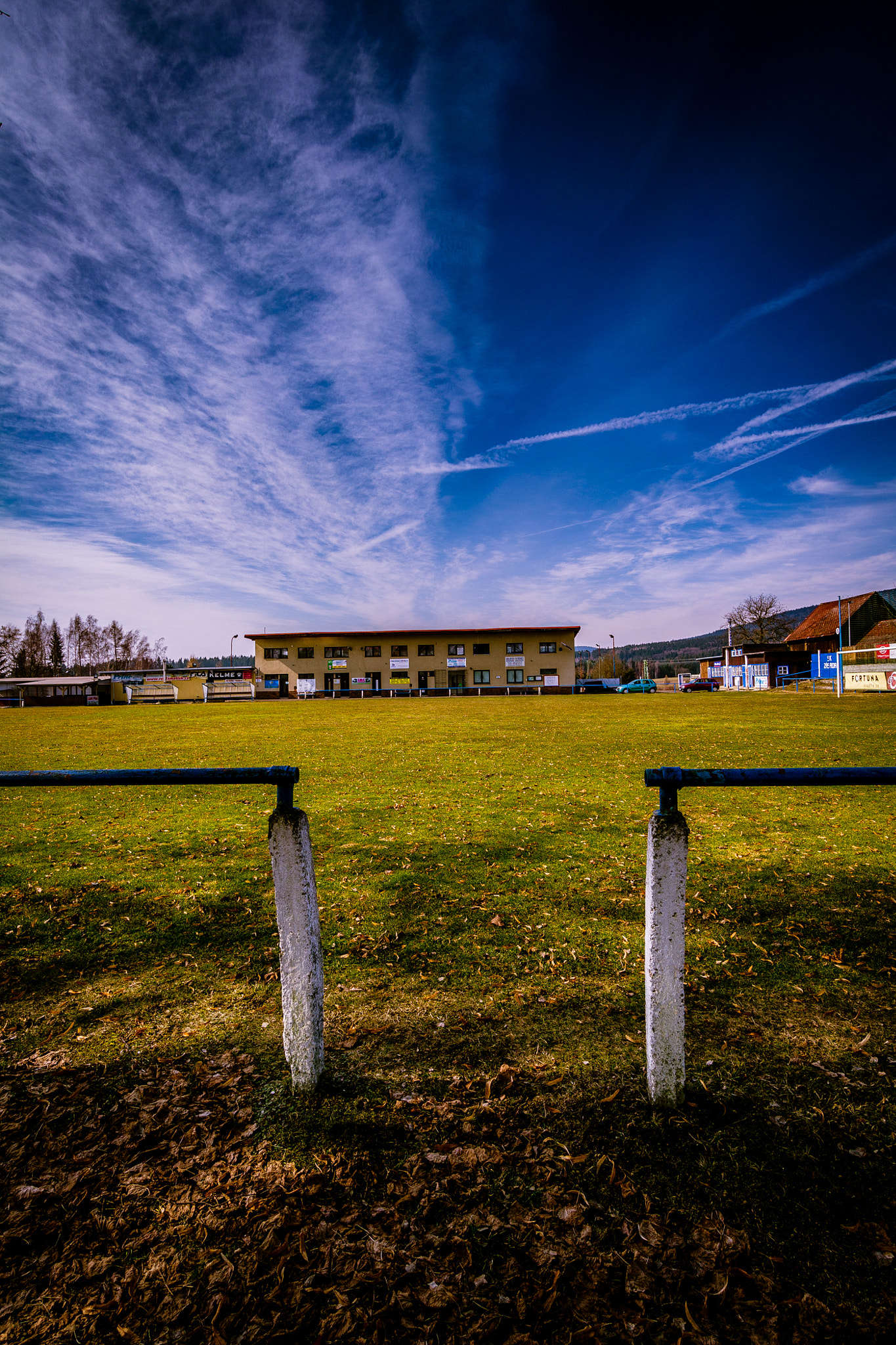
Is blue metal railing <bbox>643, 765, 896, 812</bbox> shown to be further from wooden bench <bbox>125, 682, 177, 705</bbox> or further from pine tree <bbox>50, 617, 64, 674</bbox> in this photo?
pine tree <bbox>50, 617, 64, 674</bbox>

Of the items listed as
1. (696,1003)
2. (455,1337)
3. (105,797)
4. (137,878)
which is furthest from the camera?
(105,797)

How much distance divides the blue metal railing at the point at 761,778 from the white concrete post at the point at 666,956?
0.11 metres

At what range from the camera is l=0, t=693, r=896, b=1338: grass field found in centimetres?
215

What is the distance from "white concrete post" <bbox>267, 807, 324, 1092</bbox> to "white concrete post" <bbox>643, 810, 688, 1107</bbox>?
4.11ft

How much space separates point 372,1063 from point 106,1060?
132 cm

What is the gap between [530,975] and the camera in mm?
3566

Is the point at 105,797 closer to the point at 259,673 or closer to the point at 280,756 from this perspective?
the point at 280,756

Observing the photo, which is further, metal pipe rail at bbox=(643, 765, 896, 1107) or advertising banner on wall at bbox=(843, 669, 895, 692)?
advertising banner on wall at bbox=(843, 669, 895, 692)

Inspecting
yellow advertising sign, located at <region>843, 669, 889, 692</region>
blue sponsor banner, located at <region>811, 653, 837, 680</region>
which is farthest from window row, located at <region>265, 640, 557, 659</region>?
yellow advertising sign, located at <region>843, 669, 889, 692</region>

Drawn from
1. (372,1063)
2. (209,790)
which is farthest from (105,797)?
(372,1063)

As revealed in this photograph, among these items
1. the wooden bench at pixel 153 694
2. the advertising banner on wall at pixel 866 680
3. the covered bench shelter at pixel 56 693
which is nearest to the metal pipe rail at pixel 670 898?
the advertising banner on wall at pixel 866 680

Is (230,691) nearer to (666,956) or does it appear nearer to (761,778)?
(666,956)

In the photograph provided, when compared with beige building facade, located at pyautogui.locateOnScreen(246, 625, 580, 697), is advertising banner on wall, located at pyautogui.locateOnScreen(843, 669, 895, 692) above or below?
below

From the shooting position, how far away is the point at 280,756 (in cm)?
1281
